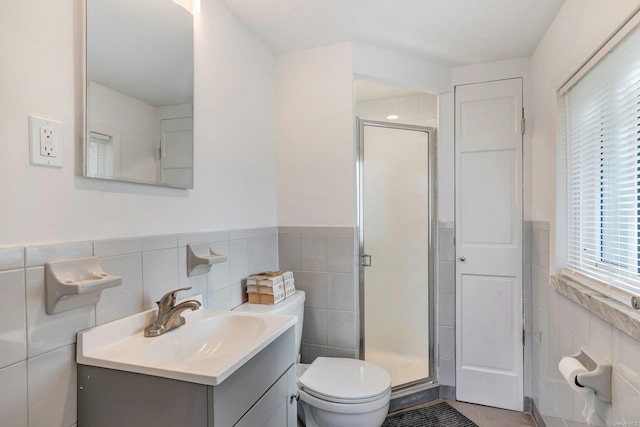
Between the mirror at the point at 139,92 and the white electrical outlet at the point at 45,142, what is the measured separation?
72mm

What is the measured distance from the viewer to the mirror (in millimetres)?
978

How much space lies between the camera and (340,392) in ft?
4.88

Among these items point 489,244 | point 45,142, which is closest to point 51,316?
point 45,142

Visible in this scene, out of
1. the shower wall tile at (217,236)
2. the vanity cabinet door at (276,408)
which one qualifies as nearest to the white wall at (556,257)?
the vanity cabinet door at (276,408)

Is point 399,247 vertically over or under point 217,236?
under

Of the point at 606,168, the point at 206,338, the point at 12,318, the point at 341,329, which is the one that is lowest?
the point at 341,329

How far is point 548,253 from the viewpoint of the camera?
5.76ft

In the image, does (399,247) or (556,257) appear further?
(399,247)

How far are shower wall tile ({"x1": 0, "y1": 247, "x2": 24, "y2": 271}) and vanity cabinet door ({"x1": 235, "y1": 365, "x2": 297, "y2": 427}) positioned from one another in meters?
0.70

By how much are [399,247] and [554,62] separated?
4.51 feet

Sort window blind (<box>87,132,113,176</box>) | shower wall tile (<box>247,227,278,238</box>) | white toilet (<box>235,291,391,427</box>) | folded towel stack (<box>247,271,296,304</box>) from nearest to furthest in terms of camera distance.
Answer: window blind (<box>87,132,113,176</box>) → white toilet (<box>235,291,391,427</box>) → folded towel stack (<box>247,271,296,304</box>) → shower wall tile (<box>247,227,278,238</box>)

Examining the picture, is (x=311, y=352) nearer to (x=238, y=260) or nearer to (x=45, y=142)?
(x=238, y=260)

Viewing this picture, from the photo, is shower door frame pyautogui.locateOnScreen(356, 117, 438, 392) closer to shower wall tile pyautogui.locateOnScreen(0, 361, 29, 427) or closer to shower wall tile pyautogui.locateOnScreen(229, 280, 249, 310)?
shower wall tile pyautogui.locateOnScreen(229, 280, 249, 310)

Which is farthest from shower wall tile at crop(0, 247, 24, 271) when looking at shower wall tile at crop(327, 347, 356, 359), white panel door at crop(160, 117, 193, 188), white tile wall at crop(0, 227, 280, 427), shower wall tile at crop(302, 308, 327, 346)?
shower wall tile at crop(327, 347, 356, 359)
